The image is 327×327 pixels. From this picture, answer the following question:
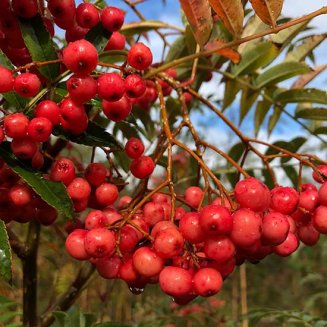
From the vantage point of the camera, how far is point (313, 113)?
3.52 feet

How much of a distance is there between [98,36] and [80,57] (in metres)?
0.12

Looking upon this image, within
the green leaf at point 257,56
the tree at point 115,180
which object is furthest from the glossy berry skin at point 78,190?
the green leaf at point 257,56

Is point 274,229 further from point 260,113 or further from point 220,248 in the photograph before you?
point 260,113

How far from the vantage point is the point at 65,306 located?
1026 mm

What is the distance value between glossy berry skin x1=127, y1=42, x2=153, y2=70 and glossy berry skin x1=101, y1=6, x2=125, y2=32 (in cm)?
6

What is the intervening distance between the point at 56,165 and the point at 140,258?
0.53 feet

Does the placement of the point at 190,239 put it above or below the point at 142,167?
below

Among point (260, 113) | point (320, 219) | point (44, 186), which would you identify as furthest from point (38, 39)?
point (260, 113)

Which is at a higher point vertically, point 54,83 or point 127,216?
point 54,83

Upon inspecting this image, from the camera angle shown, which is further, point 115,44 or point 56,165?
point 115,44

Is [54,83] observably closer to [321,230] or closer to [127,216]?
[127,216]

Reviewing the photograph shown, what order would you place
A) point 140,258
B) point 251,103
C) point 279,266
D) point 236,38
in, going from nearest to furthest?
point 140,258, point 236,38, point 251,103, point 279,266

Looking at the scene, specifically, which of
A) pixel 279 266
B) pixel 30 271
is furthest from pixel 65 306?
pixel 279 266

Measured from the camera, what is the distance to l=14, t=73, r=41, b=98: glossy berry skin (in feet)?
2.05
